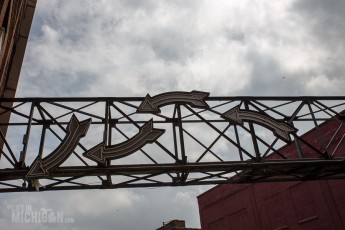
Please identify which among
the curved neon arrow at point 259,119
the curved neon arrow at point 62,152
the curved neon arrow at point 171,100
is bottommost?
the curved neon arrow at point 62,152

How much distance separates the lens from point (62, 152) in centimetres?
774

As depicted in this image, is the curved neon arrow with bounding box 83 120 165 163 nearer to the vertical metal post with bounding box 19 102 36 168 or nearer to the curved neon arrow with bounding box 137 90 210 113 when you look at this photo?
the curved neon arrow with bounding box 137 90 210 113

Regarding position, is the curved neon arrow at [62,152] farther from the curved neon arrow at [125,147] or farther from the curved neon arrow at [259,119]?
the curved neon arrow at [259,119]

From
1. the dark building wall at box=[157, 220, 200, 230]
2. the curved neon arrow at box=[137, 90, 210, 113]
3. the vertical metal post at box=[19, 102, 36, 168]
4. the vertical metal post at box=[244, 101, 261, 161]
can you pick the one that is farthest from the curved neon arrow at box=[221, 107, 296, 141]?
the dark building wall at box=[157, 220, 200, 230]

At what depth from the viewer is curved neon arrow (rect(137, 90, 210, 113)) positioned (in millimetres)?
8977

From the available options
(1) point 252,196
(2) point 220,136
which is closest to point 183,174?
(2) point 220,136

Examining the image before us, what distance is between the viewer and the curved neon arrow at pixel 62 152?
7.59 m

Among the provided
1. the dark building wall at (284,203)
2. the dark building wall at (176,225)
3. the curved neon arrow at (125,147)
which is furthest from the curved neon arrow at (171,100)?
the dark building wall at (176,225)

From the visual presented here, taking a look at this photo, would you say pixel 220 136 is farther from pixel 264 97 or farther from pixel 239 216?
pixel 239 216

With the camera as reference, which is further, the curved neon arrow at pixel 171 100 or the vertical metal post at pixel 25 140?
the curved neon arrow at pixel 171 100

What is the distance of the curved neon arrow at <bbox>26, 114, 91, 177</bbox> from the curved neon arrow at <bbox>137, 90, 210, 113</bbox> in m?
1.65

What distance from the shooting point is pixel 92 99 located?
9.08 m

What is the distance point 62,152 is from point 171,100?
10.3 feet

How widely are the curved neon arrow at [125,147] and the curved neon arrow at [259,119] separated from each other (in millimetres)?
2158
